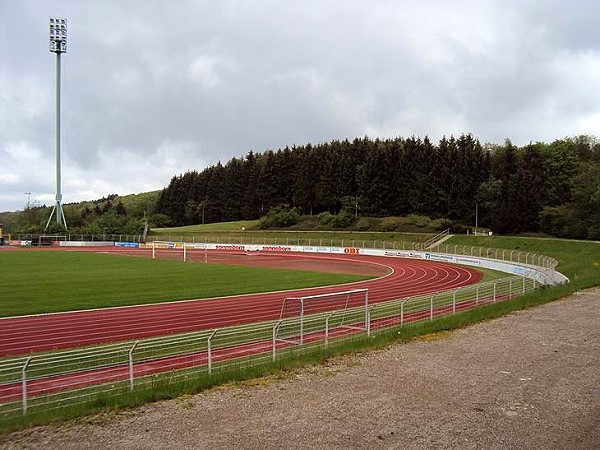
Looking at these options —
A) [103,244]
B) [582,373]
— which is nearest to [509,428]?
[582,373]

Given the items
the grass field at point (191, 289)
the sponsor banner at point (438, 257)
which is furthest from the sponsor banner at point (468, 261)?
the grass field at point (191, 289)

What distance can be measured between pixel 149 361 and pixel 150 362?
0.28m

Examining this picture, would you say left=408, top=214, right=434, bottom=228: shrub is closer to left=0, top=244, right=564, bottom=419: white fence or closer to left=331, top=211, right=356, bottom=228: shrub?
left=331, top=211, right=356, bottom=228: shrub

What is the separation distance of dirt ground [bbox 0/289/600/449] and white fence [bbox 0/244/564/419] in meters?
1.38

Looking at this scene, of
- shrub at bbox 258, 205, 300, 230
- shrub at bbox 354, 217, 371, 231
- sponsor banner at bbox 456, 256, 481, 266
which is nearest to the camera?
sponsor banner at bbox 456, 256, 481, 266

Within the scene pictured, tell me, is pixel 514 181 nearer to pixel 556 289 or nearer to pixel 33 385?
pixel 556 289

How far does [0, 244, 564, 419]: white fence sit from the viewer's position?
916 cm

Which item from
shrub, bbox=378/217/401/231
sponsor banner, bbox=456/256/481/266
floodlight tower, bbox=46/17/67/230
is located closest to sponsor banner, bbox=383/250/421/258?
sponsor banner, bbox=456/256/481/266

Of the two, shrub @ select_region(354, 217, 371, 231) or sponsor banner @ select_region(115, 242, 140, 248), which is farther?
shrub @ select_region(354, 217, 371, 231)

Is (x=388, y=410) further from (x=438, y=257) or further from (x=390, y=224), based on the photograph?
(x=390, y=224)

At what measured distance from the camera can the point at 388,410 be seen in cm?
756

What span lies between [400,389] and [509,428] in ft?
6.96

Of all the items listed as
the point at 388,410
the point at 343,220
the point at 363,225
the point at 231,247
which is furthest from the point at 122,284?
the point at 343,220

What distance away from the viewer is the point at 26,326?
17.4 meters
